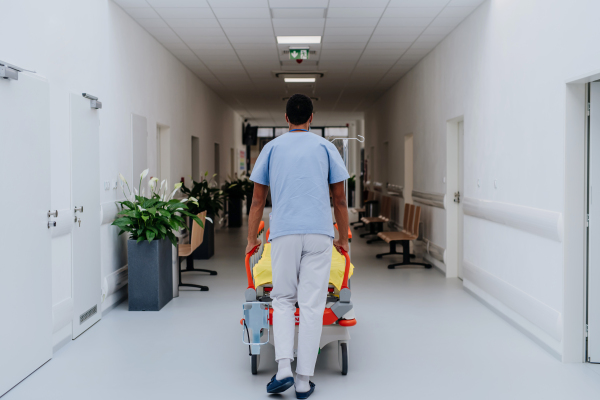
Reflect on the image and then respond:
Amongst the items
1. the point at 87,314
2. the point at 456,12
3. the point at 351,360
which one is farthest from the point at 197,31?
the point at 351,360

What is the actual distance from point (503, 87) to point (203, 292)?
3876 mm

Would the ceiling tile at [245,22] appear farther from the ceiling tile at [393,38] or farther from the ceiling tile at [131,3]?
the ceiling tile at [393,38]

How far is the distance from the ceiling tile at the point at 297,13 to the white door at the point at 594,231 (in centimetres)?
309

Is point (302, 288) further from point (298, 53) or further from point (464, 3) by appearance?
point (298, 53)

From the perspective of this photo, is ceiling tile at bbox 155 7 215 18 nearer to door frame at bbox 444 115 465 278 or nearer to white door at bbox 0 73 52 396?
white door at bbox 0 73 52 396

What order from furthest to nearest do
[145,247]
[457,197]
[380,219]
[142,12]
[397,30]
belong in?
[380,219] → [457,197] → [397,30] → [142,12] → [145,247]

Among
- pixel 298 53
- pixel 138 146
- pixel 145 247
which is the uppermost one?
pixel 298 53

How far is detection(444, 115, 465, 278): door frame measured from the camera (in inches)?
273

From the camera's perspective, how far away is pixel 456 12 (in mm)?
5824

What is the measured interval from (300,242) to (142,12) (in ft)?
12.9

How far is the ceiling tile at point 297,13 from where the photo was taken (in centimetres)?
573

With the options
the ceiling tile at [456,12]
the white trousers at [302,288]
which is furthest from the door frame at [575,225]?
the ceiling tile at [456,12]

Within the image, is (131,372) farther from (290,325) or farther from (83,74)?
(83,74)

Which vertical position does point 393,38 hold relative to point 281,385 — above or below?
above
